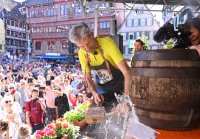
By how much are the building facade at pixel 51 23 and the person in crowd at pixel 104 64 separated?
44.7 m

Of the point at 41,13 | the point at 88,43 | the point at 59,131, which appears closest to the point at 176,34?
the point at 88,43

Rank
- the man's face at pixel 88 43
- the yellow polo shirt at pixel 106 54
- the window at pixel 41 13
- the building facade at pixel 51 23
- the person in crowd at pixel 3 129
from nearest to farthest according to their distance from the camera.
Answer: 1. the man's face at pixel 88 43
2. the yellow polo shirt at pixel 106 54
3. the person in crowd at pixel 3 129
4. the building facade at pixel 51 23
5. the window at pixel 41 13

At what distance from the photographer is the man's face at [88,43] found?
7.57 ft

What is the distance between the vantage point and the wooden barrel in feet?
4.67

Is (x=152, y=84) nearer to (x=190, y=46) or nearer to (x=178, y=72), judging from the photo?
(x=178, y=72)

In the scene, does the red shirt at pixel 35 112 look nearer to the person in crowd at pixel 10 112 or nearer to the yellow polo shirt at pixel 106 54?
the person in crowd at pixel 10 112

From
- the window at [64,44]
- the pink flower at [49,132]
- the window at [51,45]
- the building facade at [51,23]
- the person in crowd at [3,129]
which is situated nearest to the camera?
the pink flower at [49,132]

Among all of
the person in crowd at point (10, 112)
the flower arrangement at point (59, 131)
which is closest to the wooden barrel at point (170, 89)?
the flower arrangement at point (59, 131)

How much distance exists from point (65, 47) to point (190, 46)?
47927 millimetres

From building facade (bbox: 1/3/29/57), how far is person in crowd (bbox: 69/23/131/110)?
5774cm

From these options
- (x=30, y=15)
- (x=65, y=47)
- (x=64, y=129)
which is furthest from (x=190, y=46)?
(x=30, y=15)

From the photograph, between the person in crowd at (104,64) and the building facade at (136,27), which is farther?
the building facade at (136,27)

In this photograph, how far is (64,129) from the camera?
3121mm

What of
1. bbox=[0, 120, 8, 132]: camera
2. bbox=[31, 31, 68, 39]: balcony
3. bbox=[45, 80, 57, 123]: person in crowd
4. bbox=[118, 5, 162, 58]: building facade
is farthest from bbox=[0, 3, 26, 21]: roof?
bbox=[0, 120, 8, 132]: camera
